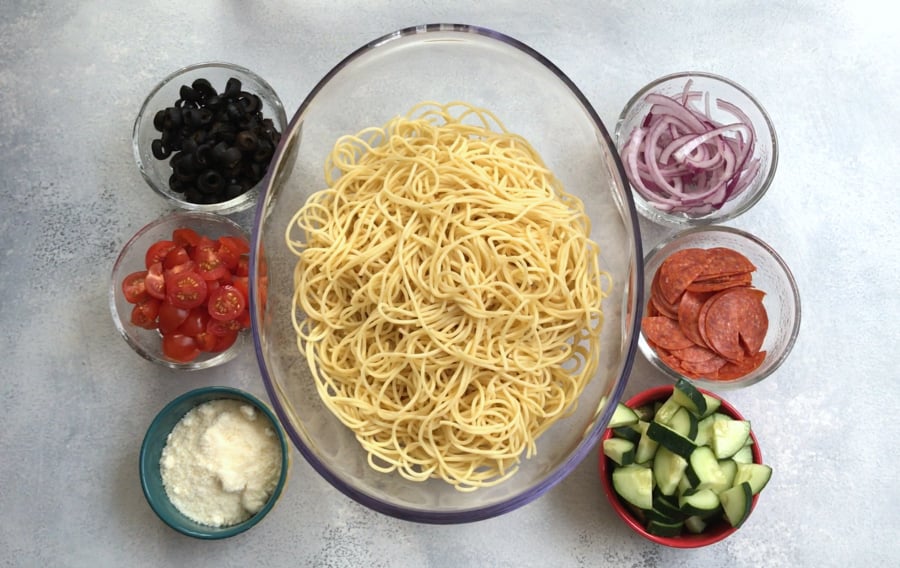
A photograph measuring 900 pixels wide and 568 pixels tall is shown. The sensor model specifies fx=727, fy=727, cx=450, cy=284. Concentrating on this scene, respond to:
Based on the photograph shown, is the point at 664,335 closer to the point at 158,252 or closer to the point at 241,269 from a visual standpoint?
the point at 241,269

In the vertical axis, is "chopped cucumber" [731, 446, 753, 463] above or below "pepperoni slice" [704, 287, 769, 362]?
below

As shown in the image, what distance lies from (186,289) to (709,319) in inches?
58.5

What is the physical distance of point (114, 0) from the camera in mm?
2402

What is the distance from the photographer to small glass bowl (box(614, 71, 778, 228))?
7.29 feet

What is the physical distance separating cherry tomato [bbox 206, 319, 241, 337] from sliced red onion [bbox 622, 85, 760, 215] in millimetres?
1254

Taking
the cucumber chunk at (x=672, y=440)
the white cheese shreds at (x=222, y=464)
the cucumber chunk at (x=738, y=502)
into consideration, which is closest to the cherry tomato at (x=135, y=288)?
the white cheese shreds at (x=222, y=464)

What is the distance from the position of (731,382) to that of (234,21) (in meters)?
1.93

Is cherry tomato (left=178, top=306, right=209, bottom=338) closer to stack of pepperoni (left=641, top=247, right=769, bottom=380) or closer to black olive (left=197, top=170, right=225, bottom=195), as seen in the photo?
black olive (left=197, top=170, right=225, bottom=195)

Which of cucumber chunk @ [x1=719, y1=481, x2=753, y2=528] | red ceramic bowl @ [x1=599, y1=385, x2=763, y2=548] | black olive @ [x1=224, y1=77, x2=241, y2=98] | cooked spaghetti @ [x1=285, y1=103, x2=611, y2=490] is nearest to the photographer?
cooked spaghetti @ [x1=285, y1=103, x2=611, y2=490]

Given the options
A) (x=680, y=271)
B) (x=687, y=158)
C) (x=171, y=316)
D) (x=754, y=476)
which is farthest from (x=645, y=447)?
(x=171, y=316)

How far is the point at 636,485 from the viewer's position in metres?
1.99

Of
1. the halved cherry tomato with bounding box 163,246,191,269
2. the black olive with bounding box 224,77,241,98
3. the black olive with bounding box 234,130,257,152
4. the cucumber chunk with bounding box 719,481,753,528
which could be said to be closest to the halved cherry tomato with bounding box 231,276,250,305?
the halved cherry tomato with bounding box 163,246,191,269

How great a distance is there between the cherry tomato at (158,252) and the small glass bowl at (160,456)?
0.40 metres

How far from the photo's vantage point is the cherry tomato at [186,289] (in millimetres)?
2002
